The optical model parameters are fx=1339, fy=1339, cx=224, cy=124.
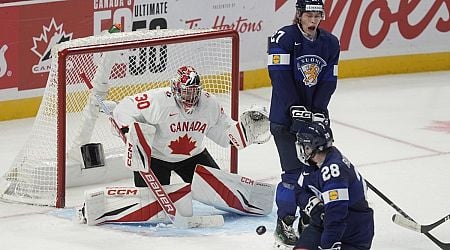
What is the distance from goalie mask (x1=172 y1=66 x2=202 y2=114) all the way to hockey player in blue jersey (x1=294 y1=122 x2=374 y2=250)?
92 cm

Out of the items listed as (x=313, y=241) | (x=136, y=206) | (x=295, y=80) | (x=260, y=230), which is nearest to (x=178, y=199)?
(x=136, y=206)

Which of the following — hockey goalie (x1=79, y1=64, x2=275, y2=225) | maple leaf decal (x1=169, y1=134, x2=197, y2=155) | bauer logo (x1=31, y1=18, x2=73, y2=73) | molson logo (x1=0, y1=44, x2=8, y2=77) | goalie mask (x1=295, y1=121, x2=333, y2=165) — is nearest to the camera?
goalie mask (x1=295, y1=121, x2=333, y2=165)

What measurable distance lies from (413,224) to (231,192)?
3.19 ft

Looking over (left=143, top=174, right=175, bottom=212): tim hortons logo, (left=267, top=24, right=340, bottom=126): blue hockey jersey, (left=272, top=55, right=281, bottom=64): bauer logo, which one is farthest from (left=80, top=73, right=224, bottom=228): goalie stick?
(left=272, top=55, right=281, bottom=64): bauer logo

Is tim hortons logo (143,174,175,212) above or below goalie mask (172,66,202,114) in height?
below

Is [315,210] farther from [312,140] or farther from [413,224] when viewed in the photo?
[413,224]

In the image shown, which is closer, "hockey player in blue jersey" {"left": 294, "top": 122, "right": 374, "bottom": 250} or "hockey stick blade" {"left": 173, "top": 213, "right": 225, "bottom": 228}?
"hockey player in blue jersey" {"left": 294, "top": 122, "right": 374, "bottom": 250}

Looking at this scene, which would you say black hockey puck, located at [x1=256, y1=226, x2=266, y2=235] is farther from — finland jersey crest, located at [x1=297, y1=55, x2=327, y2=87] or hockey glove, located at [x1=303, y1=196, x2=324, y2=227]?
finland jersey crest, located at [x1=297, y1=55, x2=327, y2=87]

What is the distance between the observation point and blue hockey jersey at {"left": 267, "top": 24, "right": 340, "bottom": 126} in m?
5.91

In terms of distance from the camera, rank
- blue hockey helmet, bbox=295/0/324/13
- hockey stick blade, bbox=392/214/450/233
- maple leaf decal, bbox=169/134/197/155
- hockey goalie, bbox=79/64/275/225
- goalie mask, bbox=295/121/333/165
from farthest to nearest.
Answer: maple leaf decal, bbox=169/134/197/155
hockey goalie, bbox=79/64/275/225
hockey stick blade, bbox=392/214/450/233
blue hockey helmet, bbox=295/0/324/13
goalie mask, bbox=295/121/333/165

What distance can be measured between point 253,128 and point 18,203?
4.17 ft

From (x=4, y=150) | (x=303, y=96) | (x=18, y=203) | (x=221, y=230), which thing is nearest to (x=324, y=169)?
(x=303, y=96)

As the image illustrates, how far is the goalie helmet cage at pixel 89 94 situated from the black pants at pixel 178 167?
145 millimetres

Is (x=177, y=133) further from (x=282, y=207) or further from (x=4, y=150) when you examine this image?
(x=4, y=150)
